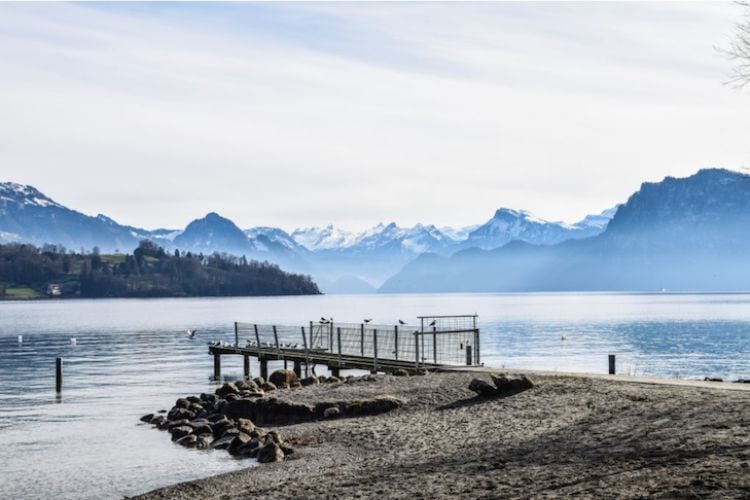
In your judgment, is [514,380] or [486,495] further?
[514,380]

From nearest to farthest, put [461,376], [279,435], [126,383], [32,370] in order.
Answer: [279,435]
[461,376]
[126,383]
[32,370]

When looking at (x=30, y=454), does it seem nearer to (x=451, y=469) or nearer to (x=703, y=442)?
(x=451, y=469)

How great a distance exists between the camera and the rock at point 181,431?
31.3 meters

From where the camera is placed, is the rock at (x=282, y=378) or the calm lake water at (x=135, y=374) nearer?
the calm lake water at (x=135, y=374)

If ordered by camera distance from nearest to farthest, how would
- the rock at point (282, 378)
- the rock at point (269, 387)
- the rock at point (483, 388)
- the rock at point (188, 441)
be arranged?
the rock at point (483, 388) < the rock at point (188, 441) < the rock at point (269, 387) < the rock at point (282, 378)

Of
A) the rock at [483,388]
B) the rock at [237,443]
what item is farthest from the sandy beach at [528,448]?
the rock at [237,443]

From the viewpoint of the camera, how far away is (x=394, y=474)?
1897cm

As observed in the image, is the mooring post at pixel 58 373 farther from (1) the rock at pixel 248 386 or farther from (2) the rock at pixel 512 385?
(2) the rock at pixel 512 385

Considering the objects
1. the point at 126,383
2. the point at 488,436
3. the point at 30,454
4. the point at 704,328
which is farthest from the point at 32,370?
the point at 704,328

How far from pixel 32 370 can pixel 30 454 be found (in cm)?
4035

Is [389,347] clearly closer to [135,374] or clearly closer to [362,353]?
[362,353]

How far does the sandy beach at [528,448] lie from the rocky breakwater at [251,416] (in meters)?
0.68

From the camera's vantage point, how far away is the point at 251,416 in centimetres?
3272

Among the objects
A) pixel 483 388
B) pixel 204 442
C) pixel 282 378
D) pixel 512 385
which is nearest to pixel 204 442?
pixel 204 442
